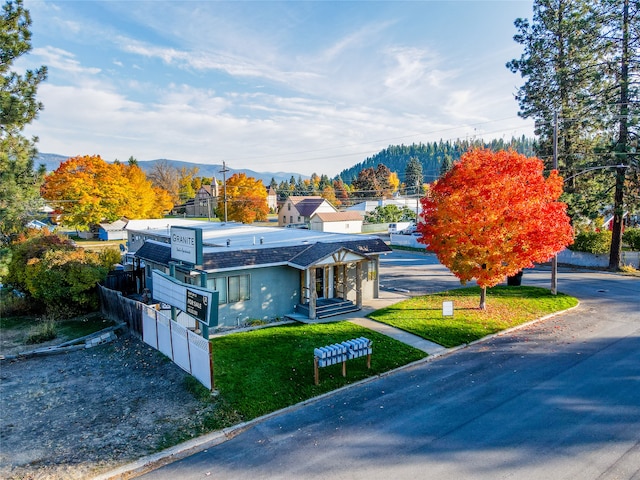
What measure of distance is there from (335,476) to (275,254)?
1170 centimetres

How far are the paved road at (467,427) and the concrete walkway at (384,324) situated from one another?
1058 mm

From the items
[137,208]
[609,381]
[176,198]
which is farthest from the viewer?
[176,198]

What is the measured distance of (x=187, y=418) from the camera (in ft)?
34.1

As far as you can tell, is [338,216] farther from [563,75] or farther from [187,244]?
[187,244]

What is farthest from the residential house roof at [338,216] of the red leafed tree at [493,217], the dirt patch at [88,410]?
the dirt patch at [88,410]

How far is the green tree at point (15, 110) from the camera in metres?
15.1

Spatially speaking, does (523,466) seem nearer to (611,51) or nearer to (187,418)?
(187,418)

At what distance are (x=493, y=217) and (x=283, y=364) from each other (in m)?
10.3

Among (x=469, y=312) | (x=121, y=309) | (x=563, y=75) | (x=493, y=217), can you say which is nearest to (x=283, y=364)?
(x=121, y=309)

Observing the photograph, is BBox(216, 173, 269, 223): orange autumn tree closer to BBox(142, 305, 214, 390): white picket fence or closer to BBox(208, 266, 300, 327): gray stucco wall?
BBox(208, 266, 300, 327): gray stucco wall

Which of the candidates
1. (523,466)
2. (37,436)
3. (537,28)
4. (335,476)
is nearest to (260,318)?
(37,436)

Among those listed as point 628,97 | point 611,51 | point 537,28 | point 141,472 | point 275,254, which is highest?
point 537,28

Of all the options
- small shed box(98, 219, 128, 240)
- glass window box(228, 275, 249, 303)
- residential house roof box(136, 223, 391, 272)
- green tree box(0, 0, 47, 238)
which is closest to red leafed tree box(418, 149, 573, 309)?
residential house roof box(136, 223, 391, 272)

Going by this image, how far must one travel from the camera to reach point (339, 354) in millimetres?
12680
